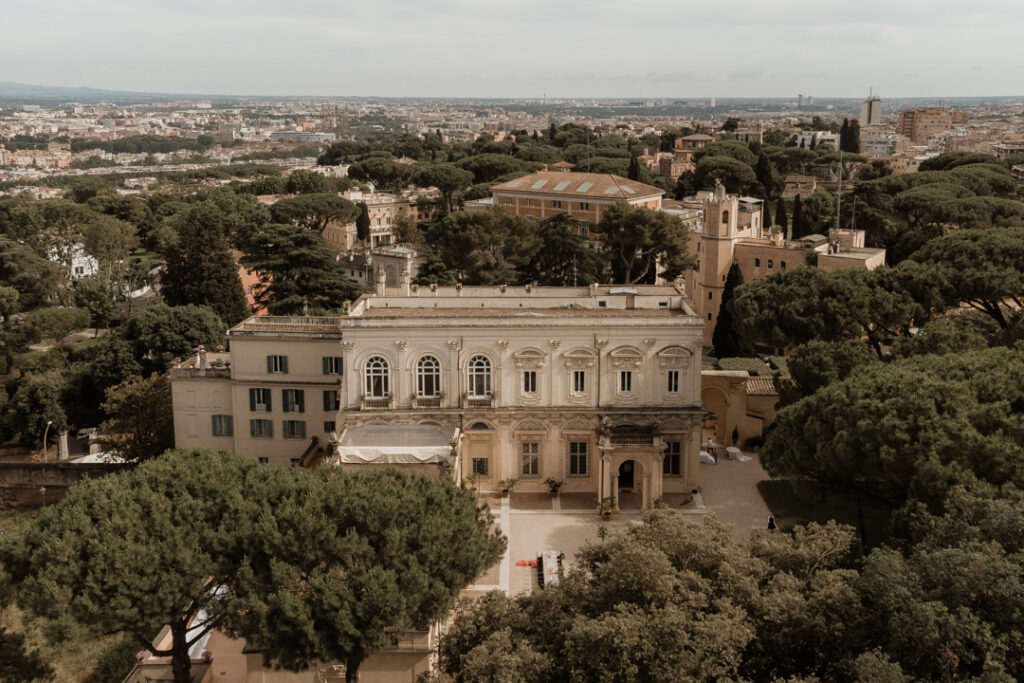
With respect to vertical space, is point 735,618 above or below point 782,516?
above

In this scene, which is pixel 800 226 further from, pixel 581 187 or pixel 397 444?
pixel 397 444

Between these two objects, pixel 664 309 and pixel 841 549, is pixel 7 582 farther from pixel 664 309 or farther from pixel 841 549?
pixel 664 309

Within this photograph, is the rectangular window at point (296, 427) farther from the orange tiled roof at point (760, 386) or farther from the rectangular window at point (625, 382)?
the orange tiled roof at point (760, 386)

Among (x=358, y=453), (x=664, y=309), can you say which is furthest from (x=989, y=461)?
(x=358, y=453)

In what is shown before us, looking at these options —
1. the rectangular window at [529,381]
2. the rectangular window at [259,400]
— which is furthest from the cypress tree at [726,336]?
the rectangular window at [259,400]

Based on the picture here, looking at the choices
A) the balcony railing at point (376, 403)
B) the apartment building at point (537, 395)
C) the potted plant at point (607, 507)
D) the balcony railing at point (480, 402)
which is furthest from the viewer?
the balcony railing at point (480, 402)

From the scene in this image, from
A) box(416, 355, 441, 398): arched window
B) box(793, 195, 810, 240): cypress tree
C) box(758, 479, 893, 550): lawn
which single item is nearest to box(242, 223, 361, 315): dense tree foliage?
box(416, 355, 441, 398): arched window

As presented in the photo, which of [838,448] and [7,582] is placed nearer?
[7,582]
